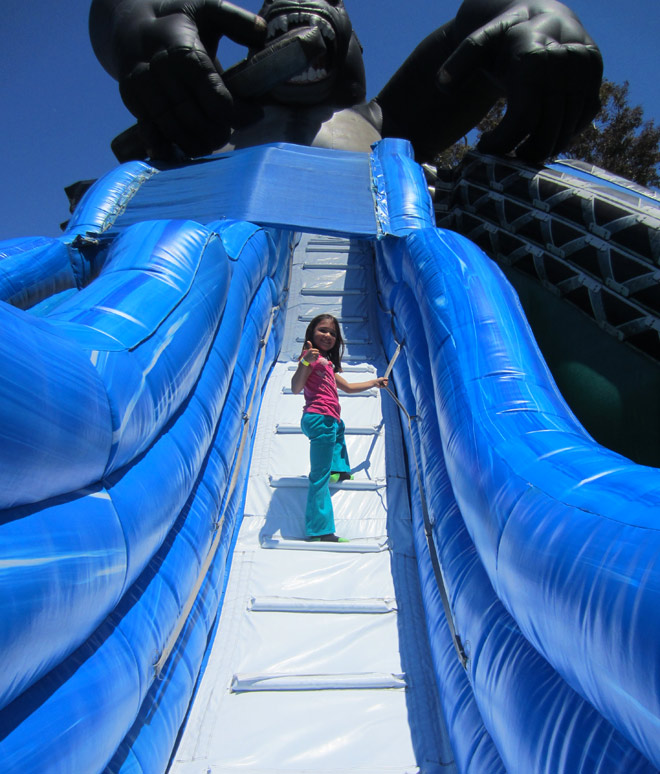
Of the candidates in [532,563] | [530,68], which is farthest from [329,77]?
[532,563]

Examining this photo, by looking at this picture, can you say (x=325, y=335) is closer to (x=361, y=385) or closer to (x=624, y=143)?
(x=361, y=385)

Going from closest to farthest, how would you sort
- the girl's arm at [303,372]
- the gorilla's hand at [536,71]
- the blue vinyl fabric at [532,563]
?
the blue vinyl fabric at [532,563] < the girl's arm at [303,372] < the gorilla's hand at [536,71]

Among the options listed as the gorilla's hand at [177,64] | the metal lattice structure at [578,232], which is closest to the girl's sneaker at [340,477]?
the metal lattice structure at [578,232]

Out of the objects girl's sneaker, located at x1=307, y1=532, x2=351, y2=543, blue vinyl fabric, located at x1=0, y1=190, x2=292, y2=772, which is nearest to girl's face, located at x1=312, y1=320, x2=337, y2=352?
blue vinyl fabric, located at x1=0, y1=190, x2=292, y2=772

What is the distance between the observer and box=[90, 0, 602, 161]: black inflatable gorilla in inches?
124

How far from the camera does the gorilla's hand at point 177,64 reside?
3.37 m

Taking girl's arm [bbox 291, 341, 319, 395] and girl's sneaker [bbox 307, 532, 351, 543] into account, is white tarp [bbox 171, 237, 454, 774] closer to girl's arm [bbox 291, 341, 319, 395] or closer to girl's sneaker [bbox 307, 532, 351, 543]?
girl's sneaker [bbox 307, 532, 351, 543]

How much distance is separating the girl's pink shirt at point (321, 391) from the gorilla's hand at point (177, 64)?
2.26m

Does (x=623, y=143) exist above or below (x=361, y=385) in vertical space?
above

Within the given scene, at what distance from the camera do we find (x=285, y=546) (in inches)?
67.6

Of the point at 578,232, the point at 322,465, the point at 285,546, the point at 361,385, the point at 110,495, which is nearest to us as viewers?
the point at 110,495

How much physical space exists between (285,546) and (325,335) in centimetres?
82

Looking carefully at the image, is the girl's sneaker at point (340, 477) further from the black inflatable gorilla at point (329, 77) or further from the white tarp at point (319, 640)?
the black inflatable gorilla at point (329, 77)

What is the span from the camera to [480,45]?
3.27m
